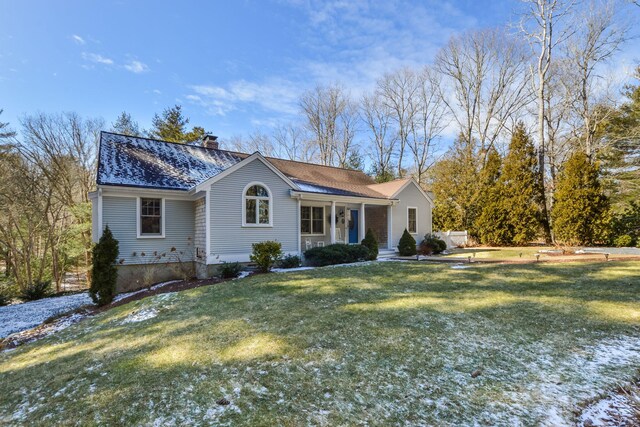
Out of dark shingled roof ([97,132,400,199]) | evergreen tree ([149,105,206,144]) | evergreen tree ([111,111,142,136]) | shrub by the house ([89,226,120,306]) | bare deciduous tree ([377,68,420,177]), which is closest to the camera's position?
shrub by the house ([89,226,120,306])

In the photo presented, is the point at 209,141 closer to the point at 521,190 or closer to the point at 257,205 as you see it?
the point at 257,205

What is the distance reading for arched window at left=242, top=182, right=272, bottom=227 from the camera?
11.7 m

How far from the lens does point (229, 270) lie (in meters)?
10.1

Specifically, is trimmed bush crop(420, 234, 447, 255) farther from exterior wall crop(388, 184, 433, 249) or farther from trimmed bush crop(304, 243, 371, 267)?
trimmed bush crop(304, 243, 371, 267)

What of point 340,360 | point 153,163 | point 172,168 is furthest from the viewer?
point 172,168

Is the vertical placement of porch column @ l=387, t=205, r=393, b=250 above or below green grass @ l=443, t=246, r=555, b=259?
above

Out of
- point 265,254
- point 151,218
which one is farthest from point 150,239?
point 265,254

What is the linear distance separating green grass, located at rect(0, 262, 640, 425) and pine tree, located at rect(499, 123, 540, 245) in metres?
12.3

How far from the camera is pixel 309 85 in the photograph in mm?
31344

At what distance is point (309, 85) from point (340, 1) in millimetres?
17363

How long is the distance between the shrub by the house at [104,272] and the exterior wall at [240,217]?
294 cm

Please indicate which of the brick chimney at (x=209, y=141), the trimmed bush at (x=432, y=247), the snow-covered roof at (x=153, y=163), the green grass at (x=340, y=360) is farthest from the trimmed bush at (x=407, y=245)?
the brick chimney at (x=209, y=141)

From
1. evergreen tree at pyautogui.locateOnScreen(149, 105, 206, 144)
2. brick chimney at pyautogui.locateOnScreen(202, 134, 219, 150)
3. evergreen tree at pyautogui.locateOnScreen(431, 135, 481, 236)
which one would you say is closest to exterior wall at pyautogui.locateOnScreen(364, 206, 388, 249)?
evergreen tree at pyautogui.locateOnScreen(431, 135, 481, 236)

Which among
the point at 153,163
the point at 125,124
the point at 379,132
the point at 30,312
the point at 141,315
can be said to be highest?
the point at 379,132
